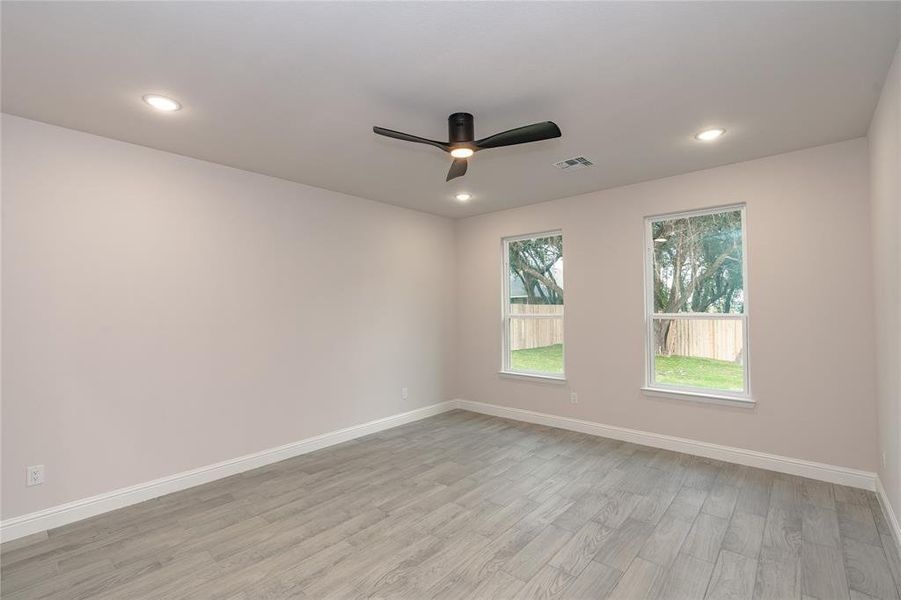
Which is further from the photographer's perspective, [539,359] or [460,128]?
[539,359]

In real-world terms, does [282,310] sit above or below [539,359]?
above

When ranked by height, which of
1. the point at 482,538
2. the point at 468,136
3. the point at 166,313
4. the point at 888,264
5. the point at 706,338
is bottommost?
the point at 482,538

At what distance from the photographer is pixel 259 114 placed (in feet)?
8.85

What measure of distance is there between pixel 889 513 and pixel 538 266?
3541mm

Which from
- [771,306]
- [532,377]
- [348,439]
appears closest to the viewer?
[771,306]

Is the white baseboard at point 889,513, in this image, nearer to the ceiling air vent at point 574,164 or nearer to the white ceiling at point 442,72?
the white ceiling at point 442,72

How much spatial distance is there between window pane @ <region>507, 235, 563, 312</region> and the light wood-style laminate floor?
206 cm

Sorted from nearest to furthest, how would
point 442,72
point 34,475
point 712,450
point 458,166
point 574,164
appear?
1. point 442,72
2. point 34,475
3. point 458,166
4. point 574,164
5. point 712,450

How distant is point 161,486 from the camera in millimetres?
3223

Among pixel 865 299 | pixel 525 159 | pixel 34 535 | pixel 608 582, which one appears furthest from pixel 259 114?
pixel 865 299

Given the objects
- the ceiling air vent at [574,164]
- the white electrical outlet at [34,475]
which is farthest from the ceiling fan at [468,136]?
the white electrical outlet at [34,475]

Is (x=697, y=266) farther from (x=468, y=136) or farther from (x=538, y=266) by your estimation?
(x=468, y=136)

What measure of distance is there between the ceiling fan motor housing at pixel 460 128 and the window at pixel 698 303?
255 centimetres

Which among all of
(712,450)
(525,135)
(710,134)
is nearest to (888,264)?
(710,134)
